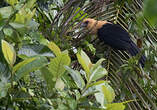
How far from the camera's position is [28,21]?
89 cm

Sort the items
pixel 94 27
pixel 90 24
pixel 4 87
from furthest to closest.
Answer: pixel 90 24 < pixel 94 27 < pixel 4 87

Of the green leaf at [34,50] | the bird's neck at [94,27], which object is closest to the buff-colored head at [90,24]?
the bird's neck at [94,27]

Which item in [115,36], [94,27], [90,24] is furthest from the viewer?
[115,36]

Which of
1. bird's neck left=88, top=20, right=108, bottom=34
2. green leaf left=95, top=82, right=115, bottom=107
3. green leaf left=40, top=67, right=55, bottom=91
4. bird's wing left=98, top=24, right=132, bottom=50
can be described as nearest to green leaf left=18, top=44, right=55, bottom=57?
green leaf left=40, top=67, right=55, bottom=91

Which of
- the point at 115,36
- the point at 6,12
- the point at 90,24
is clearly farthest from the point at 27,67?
the point at 115,36

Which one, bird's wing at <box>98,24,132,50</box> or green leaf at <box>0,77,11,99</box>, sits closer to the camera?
green leaf at <box>0,77,11,99</box>

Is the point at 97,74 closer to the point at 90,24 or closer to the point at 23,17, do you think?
the point at 23,17

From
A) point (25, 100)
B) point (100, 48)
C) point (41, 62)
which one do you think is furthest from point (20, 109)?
point (100, 48)

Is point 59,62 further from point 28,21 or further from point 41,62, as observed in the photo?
point 28,21

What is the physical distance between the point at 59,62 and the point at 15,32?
0.51ft

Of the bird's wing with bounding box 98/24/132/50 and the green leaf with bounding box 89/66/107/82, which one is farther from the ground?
the bird's wing with bounding box 98/24/132/50

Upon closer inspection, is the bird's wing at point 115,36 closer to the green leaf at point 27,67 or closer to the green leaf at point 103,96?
the green leaf at point 103,96

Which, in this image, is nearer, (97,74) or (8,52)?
(8,52)

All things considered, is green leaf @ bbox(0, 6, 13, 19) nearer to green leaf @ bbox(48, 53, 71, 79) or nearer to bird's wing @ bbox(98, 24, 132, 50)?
green leaf @ bbox(48, 53, 71, 79)
